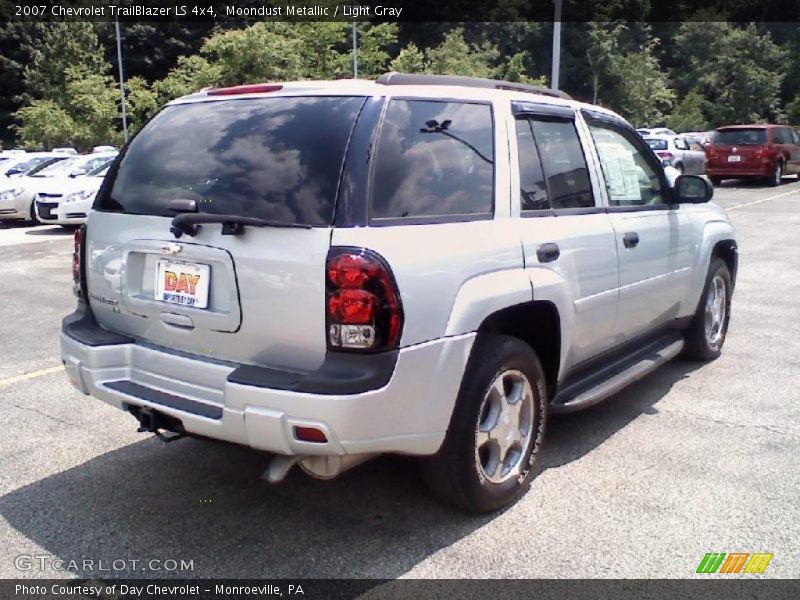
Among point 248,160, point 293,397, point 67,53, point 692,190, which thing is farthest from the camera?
point 67,53

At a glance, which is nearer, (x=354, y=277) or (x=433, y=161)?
(x=354, y=277)

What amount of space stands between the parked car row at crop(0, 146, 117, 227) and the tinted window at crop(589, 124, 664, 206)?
37.5ft

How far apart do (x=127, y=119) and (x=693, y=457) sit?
41.4m

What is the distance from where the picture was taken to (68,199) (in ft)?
48.5

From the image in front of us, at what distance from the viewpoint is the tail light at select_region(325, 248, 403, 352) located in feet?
9.09

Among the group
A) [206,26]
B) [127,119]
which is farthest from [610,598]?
[206,26]

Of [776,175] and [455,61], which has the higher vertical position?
[455,61]

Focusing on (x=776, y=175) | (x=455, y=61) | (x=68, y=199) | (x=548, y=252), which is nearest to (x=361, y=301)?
(x=548, y=252)

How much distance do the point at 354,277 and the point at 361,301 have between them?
9cm

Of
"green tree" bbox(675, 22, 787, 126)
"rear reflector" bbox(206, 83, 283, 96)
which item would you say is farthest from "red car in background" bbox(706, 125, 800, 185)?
"green tree" bbox(675, 22, 787, 126)

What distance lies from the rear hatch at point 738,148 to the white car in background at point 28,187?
16.8 metres

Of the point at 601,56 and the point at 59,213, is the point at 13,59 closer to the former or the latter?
the point at 601,56

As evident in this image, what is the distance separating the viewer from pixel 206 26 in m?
55.0

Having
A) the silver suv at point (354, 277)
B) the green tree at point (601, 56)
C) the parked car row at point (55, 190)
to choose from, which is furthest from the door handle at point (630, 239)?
the green tree at point (601, 56)
